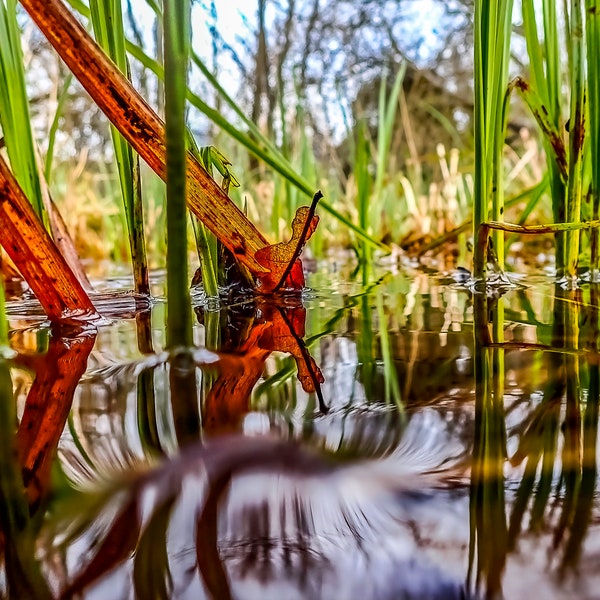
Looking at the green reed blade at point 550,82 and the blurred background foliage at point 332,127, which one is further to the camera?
the blurred background foliage at point 332,127

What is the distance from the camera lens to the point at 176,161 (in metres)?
0.29

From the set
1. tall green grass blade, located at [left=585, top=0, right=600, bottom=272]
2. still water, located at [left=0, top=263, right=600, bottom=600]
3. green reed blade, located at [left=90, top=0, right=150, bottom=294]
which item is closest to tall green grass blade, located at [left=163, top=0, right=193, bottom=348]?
still water, located at [left=0, top=263, right=600, bottom=600]

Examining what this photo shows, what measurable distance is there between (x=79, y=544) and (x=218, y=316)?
407mm

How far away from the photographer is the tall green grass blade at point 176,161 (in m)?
0.28

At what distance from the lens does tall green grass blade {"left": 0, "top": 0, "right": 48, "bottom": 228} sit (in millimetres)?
497

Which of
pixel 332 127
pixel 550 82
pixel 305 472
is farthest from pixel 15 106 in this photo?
pixel 332 127

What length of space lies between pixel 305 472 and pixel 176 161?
19 cm

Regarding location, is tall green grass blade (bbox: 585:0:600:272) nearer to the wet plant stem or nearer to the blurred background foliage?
the wet plant stem

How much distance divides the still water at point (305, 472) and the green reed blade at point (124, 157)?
25 cm

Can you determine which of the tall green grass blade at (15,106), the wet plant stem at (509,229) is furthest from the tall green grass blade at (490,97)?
the tall green grass blade at (15,106)

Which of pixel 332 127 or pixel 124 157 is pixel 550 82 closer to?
pixel 124 157

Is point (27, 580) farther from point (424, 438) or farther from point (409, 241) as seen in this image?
point (409, 241)

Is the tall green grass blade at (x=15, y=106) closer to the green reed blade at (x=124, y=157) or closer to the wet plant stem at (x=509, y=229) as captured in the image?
the green reed blade at (x=124, y=157)

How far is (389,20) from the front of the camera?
513 cm
